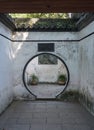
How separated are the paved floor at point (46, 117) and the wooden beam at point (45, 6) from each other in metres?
3.12

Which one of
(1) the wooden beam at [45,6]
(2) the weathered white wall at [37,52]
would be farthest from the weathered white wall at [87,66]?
(1) the wooden beam at [45,6]

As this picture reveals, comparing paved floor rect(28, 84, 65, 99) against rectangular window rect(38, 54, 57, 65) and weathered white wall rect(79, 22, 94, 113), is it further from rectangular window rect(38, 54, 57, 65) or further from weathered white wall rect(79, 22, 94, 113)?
weathered white wall rect(79, 22, 94, 113)

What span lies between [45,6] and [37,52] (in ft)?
21.3

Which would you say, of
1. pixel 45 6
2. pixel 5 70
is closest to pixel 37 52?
pixel 5 70

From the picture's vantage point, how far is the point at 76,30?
10492mm

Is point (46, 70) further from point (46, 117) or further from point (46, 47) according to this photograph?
point (46, 117)

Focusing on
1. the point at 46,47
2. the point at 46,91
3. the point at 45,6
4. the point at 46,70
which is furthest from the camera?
the point at 46,70

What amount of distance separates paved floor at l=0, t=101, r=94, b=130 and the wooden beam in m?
3.12

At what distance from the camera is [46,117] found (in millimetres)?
7629

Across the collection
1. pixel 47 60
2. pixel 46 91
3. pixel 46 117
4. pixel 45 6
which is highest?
pixel 45 6

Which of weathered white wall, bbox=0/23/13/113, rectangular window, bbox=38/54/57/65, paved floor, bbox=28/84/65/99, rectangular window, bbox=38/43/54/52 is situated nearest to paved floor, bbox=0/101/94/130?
weathered white wall, bbox=0/23/13/113

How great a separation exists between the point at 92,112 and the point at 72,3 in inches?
182

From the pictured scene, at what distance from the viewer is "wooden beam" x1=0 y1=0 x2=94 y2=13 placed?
384cm

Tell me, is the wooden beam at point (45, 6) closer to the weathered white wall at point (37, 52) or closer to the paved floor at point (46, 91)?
the weathered white wall at point (37, 52)
